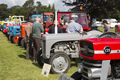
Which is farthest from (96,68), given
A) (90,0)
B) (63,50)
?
(90,0)

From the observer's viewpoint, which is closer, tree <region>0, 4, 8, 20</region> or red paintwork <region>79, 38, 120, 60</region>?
red paintwork <region>79, 38, 120, 60</region>

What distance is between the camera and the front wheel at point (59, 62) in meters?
5.70

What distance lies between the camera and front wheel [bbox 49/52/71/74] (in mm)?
5703

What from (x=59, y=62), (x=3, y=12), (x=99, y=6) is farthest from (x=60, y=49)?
(x=3, y=12)

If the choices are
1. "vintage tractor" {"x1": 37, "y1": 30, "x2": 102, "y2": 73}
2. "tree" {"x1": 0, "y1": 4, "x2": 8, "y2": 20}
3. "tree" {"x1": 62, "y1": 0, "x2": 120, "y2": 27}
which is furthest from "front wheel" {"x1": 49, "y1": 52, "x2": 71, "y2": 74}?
"tree" {"x1": 0, "y1": 4, "x2": 8, "y2": 20}

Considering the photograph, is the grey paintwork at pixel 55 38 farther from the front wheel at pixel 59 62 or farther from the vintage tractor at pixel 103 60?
the vintage tractor at pixel 103 60

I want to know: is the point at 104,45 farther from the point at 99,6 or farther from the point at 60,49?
the point at 99,6

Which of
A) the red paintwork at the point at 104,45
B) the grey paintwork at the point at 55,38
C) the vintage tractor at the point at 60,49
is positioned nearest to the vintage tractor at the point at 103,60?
the red paintwork at the point at 104,45

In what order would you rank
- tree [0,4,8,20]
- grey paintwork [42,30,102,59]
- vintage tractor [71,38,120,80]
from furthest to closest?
tree [0,4,8,20] → grey paintwork [42,30,102,59] → vintage tractor [71,38,120,80]

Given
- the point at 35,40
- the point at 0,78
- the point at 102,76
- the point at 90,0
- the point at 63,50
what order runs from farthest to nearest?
the point at 90,0 < the point at 35,40 < the point at 63,50 < the point at 0,78 < the point at 102,76

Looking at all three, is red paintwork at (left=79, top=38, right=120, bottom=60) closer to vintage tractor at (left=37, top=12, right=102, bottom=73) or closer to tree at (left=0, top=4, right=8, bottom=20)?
vintage tractor at (left=37, top=12, right=102, bottom=73)

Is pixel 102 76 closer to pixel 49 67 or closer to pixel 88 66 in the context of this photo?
pixel 88 66

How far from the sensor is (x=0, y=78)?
17.6ft

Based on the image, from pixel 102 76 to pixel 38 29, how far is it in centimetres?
481
